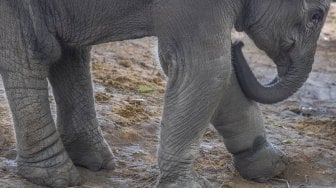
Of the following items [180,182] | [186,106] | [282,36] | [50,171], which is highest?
[282,36]

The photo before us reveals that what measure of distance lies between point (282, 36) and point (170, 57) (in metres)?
0.61

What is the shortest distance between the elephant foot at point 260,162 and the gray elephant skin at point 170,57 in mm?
199

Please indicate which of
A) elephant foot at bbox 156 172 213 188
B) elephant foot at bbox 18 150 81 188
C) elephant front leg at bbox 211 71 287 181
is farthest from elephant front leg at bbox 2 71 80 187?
elephant front leg at bbox 211 71 287 181

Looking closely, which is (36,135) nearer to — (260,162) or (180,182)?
(180,182)

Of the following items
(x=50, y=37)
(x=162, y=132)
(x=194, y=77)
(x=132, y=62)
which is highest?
(x=50, y=37)

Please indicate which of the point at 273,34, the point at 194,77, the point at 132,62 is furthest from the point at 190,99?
the point at 132,62

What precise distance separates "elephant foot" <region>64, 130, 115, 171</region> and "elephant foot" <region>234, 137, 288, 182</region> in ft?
2.39

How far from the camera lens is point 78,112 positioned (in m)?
4.55

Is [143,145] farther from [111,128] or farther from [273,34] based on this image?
[273,34]

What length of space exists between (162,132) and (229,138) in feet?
1.96

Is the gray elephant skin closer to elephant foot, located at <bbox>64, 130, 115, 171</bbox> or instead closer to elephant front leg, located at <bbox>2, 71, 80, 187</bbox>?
elephant front leg, located at <bbox>2, 71, 80, 187</bbox>

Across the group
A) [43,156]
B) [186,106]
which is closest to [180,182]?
[186,106]

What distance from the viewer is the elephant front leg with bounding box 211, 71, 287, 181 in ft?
14.3

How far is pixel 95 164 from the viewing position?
4609 millimetres
